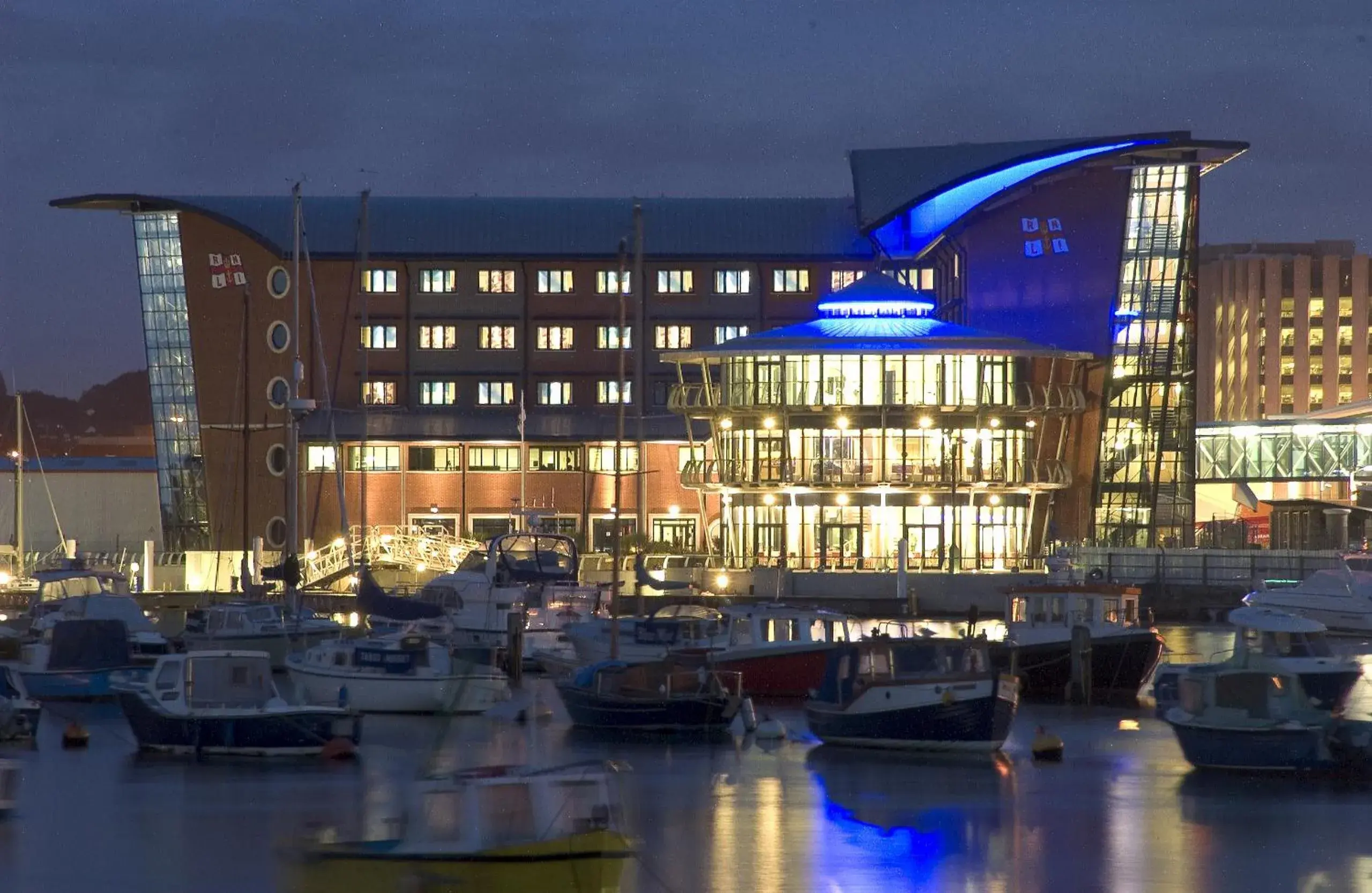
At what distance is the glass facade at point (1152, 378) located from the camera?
105m

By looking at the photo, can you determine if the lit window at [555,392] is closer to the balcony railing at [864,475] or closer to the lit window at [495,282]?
the lit window at [495,282]

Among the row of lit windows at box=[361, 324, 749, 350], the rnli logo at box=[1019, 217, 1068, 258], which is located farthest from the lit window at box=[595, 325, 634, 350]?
the rnli logo at box=[1019, 217, 1068, 258]

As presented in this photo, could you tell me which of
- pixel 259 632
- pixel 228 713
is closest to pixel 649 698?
pixel 228 713

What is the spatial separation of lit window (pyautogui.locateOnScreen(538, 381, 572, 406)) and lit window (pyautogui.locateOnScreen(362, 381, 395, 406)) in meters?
8.08

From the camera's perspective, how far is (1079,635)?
184 ft

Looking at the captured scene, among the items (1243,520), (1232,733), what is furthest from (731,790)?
(1243,520)

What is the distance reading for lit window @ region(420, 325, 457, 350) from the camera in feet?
397

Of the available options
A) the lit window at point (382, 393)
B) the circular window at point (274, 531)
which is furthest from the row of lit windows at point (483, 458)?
the lit window at point (382, 393)

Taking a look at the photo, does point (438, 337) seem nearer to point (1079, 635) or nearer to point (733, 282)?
point (733, 282)

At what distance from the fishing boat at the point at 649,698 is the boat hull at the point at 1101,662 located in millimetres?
10820

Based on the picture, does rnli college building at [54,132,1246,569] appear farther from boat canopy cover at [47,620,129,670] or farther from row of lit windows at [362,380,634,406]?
boat canopy cover at [47,620,129,670]

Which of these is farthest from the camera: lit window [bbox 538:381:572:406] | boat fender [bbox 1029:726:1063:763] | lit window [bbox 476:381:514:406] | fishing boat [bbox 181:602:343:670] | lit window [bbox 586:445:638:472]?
lit window [bbox 538:381:572:406]

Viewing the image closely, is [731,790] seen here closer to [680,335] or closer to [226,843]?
[226,843]

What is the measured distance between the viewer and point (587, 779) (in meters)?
25.6
